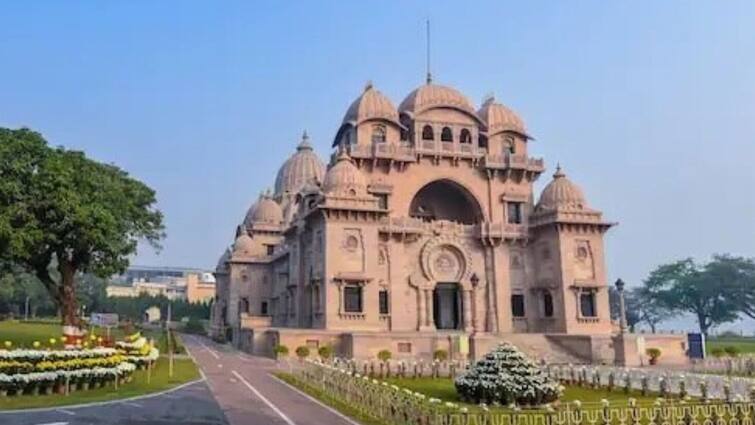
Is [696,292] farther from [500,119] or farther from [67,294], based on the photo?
[67,294]

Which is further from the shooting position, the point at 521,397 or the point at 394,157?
the point at 394,157

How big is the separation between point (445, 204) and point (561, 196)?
354 inches

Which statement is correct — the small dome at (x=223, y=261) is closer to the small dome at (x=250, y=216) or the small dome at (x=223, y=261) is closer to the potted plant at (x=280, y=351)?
the small dome at (x=250, y=216)

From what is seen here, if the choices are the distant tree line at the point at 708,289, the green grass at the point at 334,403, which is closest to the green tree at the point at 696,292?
the distant tree line at the point at 708,289

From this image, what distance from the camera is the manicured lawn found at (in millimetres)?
21891

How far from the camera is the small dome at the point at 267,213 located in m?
66.5

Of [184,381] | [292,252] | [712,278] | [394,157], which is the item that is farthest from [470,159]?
[712,278]

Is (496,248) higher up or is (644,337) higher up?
(496,248)

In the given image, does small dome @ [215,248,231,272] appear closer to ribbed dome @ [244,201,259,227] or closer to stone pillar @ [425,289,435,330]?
ribbed dome @ [244,201,259,227]

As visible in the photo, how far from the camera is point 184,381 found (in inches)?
986

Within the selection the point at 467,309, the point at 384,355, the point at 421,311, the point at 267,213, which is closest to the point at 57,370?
the point at 384,355

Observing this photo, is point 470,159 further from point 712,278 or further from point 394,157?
point 712,278

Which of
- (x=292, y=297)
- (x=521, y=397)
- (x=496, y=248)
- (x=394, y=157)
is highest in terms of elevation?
(x=394, y=157)

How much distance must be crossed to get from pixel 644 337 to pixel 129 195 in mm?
30894
